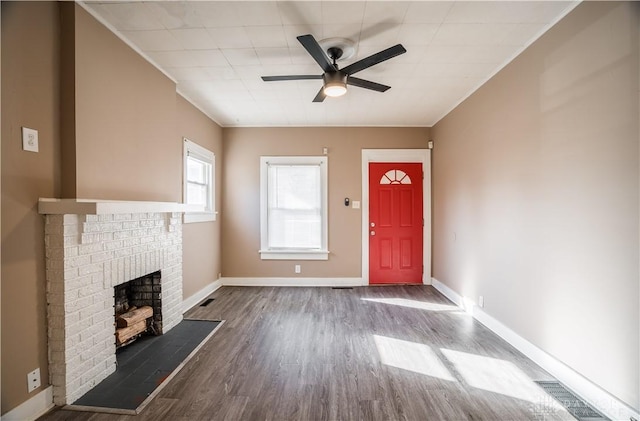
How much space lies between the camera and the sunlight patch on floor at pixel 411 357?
7.17 feet

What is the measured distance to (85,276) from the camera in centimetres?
192

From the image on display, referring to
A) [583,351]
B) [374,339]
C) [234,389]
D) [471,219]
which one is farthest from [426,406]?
[471,219]

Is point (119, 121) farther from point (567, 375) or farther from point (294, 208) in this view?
point (567, 375)

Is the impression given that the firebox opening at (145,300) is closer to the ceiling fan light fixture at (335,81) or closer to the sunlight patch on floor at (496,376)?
the ceiling fan light fixture at (335,81)

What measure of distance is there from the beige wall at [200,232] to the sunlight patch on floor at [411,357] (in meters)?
2.48

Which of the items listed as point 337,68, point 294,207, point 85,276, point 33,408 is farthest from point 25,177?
point 294,207

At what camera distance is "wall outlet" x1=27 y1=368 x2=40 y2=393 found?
167 cm

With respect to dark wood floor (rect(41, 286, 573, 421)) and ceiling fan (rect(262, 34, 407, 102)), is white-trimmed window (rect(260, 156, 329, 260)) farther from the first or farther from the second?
ceiling fan (rect(262, 34, 407, 102))

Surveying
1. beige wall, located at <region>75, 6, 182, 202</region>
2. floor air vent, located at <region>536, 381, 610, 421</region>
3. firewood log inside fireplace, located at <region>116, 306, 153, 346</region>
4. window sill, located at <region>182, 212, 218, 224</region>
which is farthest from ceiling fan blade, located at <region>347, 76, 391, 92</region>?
firewood log inside fireplace, located at <region>116, 306, 153, 346</region>

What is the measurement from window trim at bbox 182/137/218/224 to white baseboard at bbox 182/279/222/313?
1001mm

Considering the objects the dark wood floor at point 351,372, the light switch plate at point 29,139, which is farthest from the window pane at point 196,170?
the light switch plate at point 29,139

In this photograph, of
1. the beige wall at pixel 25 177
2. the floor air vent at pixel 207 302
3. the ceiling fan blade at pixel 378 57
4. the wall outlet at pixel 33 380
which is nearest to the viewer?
Answer: the beige wall at pixel 25 177

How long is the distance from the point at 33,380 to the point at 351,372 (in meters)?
2.08

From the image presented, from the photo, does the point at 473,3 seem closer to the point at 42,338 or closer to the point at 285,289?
the point at 42,338
